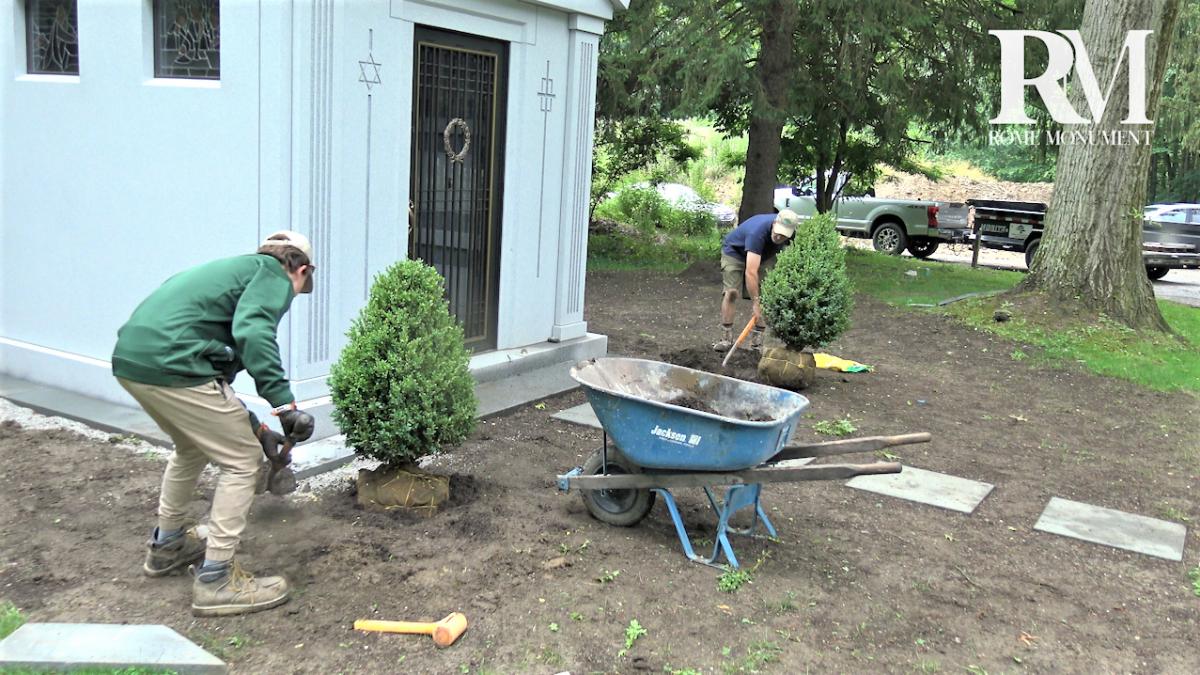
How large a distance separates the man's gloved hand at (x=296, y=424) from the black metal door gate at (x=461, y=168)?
3.16 meters

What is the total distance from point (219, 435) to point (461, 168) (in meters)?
3.74

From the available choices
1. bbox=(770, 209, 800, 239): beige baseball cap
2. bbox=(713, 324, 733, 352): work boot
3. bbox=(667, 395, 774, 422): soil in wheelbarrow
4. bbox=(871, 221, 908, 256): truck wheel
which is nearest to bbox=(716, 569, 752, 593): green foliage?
bbox=(667, 395, 774, 422): soil in wheelbarrow

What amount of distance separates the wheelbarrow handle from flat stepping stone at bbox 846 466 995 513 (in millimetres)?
1083

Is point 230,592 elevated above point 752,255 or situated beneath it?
situated beneath

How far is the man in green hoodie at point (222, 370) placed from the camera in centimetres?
375

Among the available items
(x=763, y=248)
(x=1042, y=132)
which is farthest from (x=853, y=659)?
(x=1042, y=132)

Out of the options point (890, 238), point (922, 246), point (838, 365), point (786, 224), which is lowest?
point (838, 365)

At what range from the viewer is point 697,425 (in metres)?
4.42

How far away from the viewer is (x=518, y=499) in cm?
524

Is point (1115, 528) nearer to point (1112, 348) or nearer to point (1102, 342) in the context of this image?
point (1112, 348)

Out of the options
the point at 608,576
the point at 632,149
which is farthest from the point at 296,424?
the point at 632,149

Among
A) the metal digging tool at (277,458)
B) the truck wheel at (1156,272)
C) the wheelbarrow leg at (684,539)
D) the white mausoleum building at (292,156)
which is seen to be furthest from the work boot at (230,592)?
the truck wheel at (1156,272)

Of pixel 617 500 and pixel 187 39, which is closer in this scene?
pixel 617 500

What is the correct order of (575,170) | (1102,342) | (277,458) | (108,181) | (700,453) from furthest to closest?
(1102,342), (575,170), (108,181), (700,453), (277,458)
